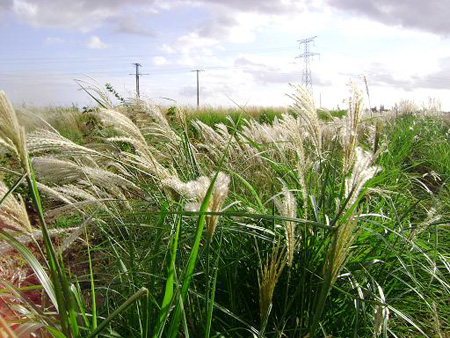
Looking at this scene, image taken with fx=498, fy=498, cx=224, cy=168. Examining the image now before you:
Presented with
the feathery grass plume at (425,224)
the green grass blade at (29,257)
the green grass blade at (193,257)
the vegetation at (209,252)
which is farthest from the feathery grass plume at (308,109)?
the green grass blade at (29,257)

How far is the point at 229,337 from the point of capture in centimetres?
206

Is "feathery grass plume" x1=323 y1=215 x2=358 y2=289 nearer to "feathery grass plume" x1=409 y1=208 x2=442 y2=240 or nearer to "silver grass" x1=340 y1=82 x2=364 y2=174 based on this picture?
"silver grass" x1=340 y1=82 x2=364 y2=174

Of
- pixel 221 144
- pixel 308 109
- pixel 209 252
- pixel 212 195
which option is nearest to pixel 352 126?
pixel 308 109

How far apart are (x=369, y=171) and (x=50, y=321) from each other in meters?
1.06

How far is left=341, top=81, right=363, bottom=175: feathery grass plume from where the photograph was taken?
1749 mm

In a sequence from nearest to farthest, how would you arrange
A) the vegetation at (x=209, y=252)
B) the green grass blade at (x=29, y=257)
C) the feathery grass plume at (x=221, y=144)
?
the green grass blade at (x=29, y=257)
the vegetation at (x=209, y=252)
the feathery grass plume at (x=221, y=144)

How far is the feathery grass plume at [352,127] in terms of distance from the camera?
5.74ft

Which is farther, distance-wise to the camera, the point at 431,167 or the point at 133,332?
the point at 431,167

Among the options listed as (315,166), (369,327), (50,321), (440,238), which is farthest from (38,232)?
(440,238)

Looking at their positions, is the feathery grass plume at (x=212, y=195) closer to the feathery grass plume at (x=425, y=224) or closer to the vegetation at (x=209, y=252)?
the vegetation at (x=209, y=252)

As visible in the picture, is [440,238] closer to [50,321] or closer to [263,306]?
[263,306]

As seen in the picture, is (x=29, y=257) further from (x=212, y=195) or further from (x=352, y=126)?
(x=352, y=126)

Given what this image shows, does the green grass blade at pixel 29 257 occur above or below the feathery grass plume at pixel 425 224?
above

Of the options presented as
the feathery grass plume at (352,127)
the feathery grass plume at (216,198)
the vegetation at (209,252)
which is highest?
the feathery grass plume at (352,127)
